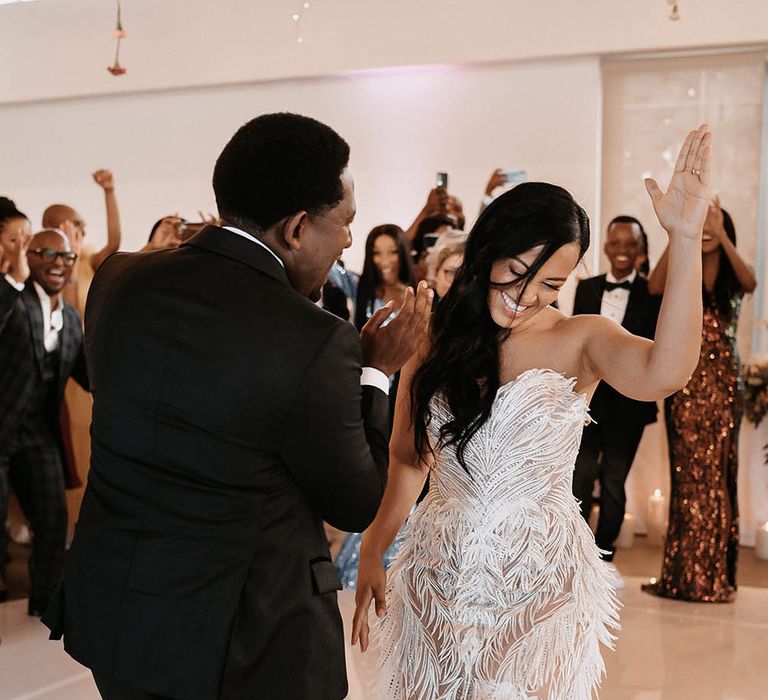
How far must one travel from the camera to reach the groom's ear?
1704 millimetres

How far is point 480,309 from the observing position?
2.30 metres

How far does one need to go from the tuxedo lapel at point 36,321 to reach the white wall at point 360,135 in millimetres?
2891

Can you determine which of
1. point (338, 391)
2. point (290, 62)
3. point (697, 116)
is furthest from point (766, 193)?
point (338, 391)

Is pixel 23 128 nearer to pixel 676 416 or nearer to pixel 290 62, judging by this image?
pixel 290 62

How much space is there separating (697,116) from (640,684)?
150 inches

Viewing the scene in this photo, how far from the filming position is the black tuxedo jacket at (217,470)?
1.61m

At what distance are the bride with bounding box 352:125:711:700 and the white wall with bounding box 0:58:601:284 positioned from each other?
12.2 feet

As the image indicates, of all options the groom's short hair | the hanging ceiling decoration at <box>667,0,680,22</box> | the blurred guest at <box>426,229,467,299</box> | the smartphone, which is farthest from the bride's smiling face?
the smartphone

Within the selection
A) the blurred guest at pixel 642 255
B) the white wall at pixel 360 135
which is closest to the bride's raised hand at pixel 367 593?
the blurred guest at pixel 642 255

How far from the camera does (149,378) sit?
1.64 meters

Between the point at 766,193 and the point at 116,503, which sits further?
the point at 766,193

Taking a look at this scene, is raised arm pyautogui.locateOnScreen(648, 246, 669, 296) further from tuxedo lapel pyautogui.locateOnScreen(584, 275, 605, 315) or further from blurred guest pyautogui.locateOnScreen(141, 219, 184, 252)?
blurred guest pyautogui.locateOnScreen(141, 219, 184, 252)

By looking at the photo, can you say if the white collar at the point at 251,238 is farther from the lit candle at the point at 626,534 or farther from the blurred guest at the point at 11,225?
the lit candle at the point at 626,534

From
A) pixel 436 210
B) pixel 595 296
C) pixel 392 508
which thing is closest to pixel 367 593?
pixel 392 508
